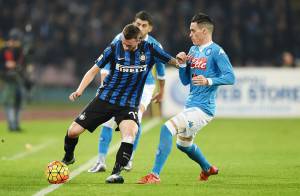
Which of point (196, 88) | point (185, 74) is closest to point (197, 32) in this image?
point (185, 74)

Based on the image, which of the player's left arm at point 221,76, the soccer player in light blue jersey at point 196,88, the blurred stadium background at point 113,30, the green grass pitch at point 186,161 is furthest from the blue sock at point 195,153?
the blurred stadium background at point 113,30

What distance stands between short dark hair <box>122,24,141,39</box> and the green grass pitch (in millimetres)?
1727

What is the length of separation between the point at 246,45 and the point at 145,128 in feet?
25.7

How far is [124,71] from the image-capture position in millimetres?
10281

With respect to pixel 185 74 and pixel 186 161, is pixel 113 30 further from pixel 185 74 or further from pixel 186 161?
pixel 185 74

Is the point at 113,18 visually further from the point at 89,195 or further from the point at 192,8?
the point at 89,195

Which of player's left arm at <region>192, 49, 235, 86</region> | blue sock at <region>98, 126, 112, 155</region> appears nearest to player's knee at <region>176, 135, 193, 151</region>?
player's left arm at <region>192, 49, 235, 86</region>

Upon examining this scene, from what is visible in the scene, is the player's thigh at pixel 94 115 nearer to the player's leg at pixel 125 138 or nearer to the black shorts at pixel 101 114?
the black shorts at pixel 101 114

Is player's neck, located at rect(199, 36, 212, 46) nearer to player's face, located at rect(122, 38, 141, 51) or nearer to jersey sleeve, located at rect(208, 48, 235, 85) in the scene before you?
jersey sleeve, located at rect(208, 48, 235, 85)

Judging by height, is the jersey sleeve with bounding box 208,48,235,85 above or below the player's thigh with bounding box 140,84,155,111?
above

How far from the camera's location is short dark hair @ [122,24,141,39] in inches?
392

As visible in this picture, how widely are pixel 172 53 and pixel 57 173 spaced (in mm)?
17162

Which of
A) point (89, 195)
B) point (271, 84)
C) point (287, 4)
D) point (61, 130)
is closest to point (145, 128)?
point (61, 130)

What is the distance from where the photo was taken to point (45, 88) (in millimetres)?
29484
